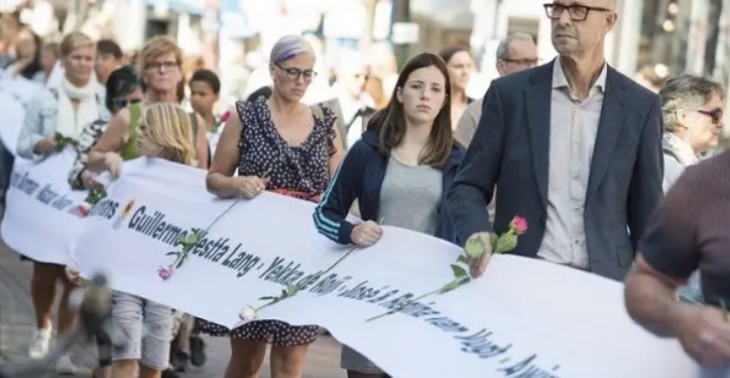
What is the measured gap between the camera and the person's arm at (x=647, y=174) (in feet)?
22.2

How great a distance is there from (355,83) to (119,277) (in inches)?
342

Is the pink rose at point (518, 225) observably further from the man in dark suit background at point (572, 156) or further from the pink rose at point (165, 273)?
the pink rose at point (165, 273)

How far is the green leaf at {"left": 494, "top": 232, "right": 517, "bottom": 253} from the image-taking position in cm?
639

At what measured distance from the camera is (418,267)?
719 centimetres

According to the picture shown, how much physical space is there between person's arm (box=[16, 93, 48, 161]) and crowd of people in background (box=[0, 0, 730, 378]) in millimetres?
32

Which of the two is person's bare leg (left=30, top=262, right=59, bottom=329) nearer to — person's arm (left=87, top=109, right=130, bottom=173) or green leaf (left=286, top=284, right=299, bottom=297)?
person's arm (left=87, top=109, right=130, bottom=173)

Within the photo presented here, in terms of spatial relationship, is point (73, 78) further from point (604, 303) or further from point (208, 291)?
point (604, 303)

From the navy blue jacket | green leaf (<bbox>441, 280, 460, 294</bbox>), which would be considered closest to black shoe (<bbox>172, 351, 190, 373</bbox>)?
the navy blue jacket

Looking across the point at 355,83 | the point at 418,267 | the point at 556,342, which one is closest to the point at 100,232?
the point at 418,267

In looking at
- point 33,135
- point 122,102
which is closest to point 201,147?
point 122,102

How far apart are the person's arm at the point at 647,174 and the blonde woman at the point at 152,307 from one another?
2.25m

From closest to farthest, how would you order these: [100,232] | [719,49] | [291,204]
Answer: [291,204], [100,232], [719,49]

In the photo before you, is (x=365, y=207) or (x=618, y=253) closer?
(x=618, y=253)

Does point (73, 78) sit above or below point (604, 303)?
below
